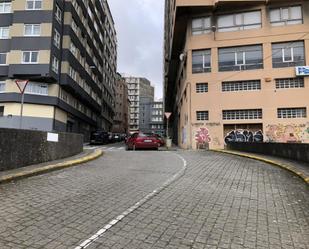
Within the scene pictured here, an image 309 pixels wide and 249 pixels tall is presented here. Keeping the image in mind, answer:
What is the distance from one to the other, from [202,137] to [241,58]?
870 cm

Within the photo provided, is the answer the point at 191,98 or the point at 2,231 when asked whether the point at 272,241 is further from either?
the point at 191,98

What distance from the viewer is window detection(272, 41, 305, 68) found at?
100 feet

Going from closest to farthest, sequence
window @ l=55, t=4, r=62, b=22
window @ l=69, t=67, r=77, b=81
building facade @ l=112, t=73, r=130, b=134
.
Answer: window @ l=55, t=4, r=62, b=22 < window @ l=69, t=67, r=77, b=81 < building facade @ l=112, t=73, r=130, b=134

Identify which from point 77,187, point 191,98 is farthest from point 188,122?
point 77,187

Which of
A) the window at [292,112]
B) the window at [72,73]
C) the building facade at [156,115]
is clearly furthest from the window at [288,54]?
the building facade at [156,115]

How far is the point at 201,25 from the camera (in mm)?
33562

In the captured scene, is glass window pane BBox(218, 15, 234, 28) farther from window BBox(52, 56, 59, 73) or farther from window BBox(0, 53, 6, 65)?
window BBox(0, 53, 6, 65)

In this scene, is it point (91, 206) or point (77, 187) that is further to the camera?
point (77, 187)

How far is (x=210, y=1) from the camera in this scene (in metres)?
31.9

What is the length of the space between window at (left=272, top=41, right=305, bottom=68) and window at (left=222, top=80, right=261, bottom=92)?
95.4 inches

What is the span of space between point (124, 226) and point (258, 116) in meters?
28.1

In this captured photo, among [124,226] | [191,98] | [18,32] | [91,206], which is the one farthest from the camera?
[18,32]

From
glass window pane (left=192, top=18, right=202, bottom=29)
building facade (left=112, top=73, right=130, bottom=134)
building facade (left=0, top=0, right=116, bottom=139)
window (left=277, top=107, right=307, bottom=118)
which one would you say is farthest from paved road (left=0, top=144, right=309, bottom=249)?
building facade (left=112, top=73, right=130, bottom=134)

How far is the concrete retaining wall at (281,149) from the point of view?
12.7 meters
